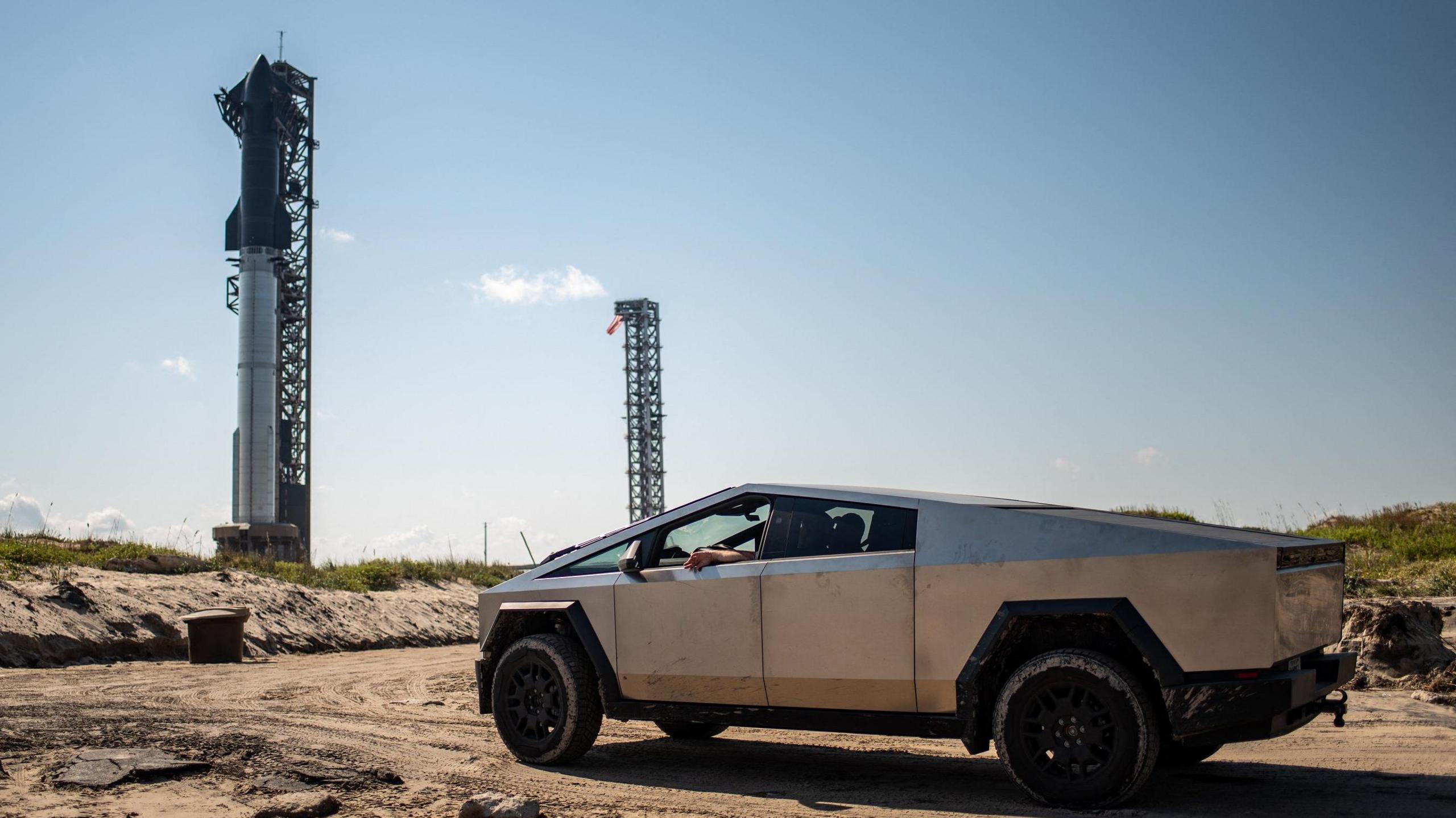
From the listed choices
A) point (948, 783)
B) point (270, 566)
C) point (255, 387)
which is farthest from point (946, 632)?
point (255, 387)

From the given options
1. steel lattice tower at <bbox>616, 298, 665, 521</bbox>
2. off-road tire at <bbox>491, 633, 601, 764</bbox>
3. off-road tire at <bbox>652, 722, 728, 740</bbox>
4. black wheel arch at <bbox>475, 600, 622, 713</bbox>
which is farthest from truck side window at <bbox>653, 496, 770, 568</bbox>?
steel lattice tower at <bbox>616, 298, 665, 521</bbox>

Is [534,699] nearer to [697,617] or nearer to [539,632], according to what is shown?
[539,632]

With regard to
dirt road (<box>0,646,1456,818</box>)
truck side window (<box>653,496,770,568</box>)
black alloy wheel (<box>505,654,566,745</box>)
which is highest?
truck side window (<box>653,496,770,568</box>)

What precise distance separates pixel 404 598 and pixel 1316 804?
1865 cm

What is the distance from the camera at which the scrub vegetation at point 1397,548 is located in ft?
41.0

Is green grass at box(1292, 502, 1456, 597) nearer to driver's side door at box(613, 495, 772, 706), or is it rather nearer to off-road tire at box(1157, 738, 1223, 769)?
off-road tire at box(1157, 738, 1223, 769)

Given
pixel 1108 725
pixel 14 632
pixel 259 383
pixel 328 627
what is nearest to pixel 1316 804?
pixel 1108 725

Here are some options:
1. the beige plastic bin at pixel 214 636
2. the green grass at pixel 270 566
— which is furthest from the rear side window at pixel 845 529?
the green grass at pixel 270 566

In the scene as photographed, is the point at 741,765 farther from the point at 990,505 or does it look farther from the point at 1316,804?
the point at 1316,804

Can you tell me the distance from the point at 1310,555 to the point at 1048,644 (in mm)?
1334

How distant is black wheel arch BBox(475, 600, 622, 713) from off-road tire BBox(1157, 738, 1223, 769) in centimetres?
323

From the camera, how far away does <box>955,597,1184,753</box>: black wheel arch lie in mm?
5027

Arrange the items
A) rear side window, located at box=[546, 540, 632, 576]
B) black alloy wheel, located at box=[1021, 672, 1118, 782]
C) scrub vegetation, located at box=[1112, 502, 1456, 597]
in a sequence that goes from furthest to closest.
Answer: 1. scrub vegetation, located at box=[1112, 502, 1456, 597]
2. rear side window, located at box=[546, 540, 632, 576]
3. black alloy wheel, located at box=[1021, 672, 1118, 782]

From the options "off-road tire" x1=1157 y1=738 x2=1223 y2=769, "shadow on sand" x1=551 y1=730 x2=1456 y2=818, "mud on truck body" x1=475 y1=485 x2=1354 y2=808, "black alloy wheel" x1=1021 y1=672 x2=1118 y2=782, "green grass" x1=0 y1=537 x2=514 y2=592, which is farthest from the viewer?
"green grass" x1=0 y1=537 x2=514 y2=592
